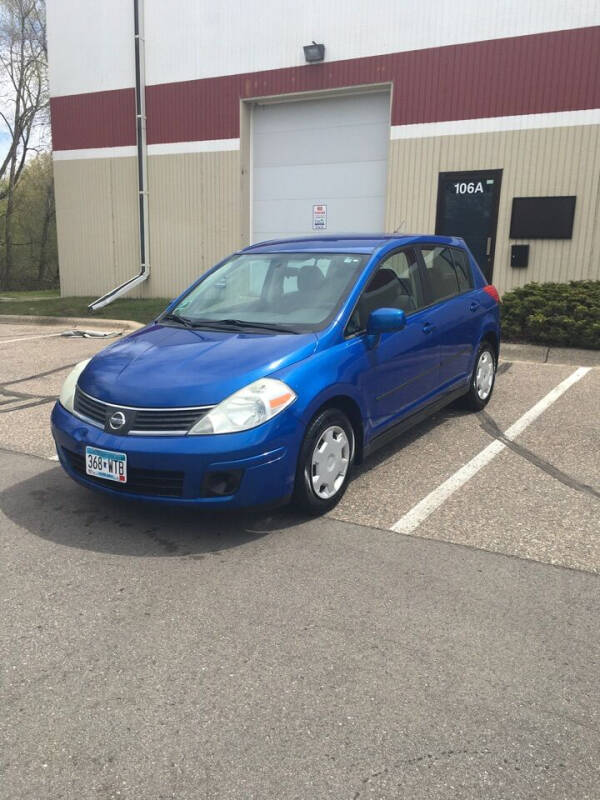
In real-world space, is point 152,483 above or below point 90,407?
below

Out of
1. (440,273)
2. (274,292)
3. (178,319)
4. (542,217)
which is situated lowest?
(178,319)

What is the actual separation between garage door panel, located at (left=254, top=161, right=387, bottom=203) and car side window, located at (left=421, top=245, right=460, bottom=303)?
8356 millimetres

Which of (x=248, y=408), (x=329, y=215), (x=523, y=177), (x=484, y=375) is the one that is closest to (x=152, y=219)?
(x=329, y=215)

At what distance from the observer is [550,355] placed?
9.22 meters

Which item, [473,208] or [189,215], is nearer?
[473,208]

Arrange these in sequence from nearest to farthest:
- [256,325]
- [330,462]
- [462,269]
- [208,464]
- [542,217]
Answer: [208,464], [330,462], [256,325], [462,269], [542,217]

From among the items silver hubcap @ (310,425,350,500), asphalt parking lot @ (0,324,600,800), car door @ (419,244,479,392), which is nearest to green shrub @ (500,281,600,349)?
car door @ (419,244,479,392)

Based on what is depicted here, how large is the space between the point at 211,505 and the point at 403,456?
6.72 ft

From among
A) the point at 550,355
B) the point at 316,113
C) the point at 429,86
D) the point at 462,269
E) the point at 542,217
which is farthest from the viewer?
the point at 316,113

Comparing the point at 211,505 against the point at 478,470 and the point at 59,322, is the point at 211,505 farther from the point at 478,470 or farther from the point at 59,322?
the point at 59,322

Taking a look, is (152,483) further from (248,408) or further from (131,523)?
(248,408)

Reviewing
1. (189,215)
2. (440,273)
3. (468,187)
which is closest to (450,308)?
(440,273)

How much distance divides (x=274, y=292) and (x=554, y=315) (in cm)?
584

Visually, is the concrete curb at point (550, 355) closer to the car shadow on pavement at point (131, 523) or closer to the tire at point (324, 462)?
the tire at point (324, 462)
